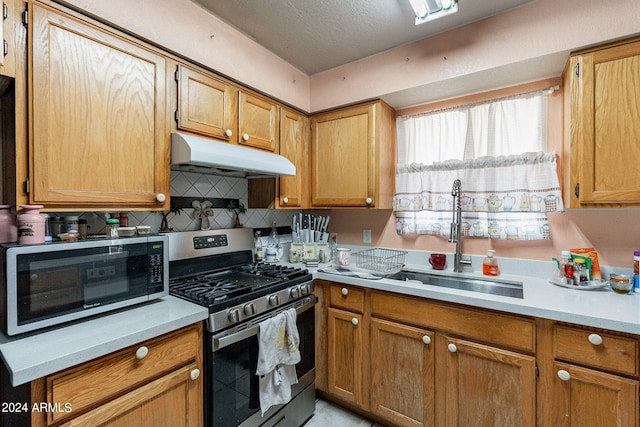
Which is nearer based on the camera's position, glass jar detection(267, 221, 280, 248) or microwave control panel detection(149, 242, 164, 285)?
microwave control panel detection(149, 242, 164, 285)

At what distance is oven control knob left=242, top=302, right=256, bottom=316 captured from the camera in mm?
1471

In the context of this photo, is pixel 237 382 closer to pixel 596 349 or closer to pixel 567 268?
pixel 596 349

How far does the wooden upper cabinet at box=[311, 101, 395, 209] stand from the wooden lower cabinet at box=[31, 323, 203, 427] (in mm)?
1398

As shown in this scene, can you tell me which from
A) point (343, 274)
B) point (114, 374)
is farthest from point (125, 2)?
point (343, 274)

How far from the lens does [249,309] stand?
149cm

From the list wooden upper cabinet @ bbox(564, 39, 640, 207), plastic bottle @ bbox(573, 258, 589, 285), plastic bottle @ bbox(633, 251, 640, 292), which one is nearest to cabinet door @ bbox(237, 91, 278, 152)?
wooden upper cabinet @ bbox(564, 39, 640, 207)

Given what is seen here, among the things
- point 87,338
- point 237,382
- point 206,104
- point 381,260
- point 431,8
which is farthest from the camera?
point 381,260

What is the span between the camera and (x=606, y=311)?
1.25m

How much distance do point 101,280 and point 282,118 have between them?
1.54 meters

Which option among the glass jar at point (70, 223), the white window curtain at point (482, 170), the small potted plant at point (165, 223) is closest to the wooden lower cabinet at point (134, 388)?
the glass jar at point (70, 223)

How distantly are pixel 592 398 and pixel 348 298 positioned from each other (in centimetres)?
120

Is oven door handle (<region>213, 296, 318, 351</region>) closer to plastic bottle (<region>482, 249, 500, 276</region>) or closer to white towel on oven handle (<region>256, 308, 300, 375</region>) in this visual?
white towel on oven handle (<region>256, 308, 300, 375</region>)

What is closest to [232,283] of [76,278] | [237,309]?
[237,309]

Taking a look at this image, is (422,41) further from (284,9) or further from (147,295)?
(147,295)
